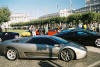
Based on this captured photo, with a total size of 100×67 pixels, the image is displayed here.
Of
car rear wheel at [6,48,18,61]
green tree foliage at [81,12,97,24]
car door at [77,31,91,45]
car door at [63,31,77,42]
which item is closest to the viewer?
car rear wheel at [6,48,18,61]

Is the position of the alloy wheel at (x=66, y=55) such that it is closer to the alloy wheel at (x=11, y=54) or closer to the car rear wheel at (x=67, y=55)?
the car rear wheel at (x=67, y=55)

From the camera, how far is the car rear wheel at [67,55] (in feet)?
18.8

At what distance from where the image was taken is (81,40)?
9023 mm

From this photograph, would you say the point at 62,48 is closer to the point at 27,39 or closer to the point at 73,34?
the point at 27,39

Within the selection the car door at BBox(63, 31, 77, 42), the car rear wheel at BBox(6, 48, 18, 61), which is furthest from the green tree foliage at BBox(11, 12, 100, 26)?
the car rear wheel at BBox(6, 48, 18, 61)

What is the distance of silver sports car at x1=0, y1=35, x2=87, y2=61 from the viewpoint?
5758 mm

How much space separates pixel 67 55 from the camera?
18.9 ft

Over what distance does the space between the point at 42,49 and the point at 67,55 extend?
3.54 ft

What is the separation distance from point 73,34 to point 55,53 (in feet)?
13.0

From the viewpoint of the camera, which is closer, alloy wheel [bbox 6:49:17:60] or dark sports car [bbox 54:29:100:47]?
alloy wheel [bbox 6:49:17:60]

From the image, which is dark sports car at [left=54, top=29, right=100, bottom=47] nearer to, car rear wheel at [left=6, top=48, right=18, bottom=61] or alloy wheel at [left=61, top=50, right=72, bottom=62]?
alloy wheel at [left=61, top=50, right=72, bottom=62]

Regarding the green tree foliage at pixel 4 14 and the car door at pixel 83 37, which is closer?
the car door at pixel 83 37

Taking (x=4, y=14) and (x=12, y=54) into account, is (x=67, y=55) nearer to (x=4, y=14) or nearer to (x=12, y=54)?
(x=12, y=54)

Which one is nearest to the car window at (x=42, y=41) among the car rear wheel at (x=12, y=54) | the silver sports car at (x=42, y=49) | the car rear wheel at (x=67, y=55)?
the silver sports car at (x=42, y=49)
